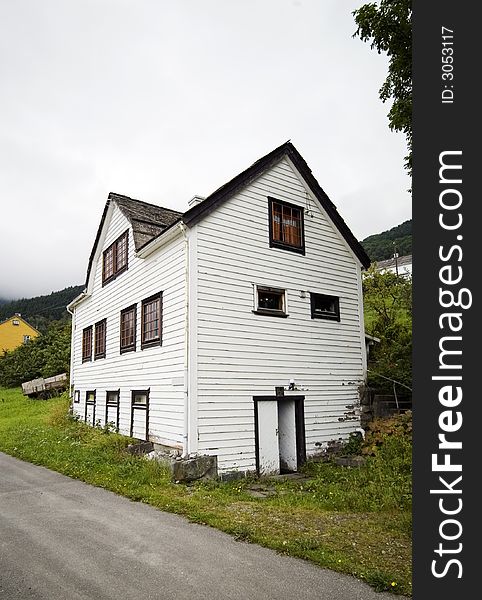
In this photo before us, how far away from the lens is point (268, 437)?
1248cm

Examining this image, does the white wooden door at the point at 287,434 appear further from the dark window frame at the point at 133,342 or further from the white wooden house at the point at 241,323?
the dark window frame at the point at 133,342

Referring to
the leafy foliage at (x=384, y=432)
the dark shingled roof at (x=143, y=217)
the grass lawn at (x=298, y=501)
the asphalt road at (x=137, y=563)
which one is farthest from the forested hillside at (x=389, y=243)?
the asphalt road at (x=137, y=563)

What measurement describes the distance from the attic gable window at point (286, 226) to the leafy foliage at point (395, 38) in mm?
5548

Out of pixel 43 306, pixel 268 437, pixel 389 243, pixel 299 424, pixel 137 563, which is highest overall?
pixel 389 243

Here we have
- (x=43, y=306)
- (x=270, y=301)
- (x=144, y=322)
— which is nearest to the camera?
(x=270, y=301)

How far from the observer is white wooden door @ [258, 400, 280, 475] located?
1222cm

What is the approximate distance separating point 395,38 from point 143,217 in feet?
33.9

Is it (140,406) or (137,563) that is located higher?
(140,406)

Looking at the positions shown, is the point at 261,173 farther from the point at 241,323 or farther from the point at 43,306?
the point at 43,306

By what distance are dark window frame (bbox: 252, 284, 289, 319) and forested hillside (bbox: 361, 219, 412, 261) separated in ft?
151

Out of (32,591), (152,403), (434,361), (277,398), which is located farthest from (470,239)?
(152,403)

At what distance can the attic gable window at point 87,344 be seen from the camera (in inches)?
787

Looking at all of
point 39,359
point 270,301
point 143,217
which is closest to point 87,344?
point 143,217

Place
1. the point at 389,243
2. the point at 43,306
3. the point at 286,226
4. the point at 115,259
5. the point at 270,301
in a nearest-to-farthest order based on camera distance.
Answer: the point at 270,301
the point at 286,226
the point at 115,259
the point at 389,243
the point at 43,306
